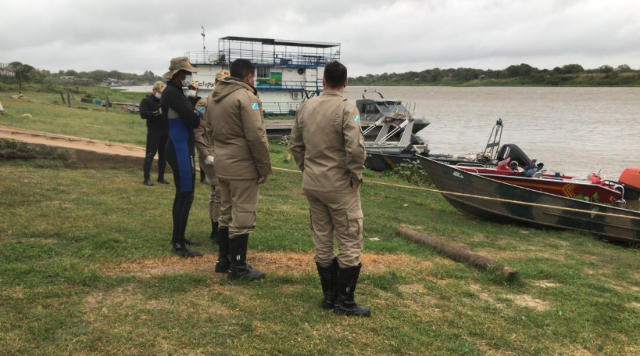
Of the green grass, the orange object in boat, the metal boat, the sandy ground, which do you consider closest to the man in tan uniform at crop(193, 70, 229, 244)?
the green grass

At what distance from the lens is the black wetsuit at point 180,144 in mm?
4805

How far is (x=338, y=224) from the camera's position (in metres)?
3.87

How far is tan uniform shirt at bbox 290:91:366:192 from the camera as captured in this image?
369cm

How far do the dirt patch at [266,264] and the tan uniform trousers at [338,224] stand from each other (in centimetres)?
100

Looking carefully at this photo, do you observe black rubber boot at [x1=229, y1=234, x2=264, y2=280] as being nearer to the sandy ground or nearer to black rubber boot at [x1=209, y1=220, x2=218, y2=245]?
black rubber boot at [x1=209, y1=220, x2=218, y2=245]

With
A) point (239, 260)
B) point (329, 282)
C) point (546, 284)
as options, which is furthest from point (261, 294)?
point (546, 284)

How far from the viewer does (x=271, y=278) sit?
4.65 metres

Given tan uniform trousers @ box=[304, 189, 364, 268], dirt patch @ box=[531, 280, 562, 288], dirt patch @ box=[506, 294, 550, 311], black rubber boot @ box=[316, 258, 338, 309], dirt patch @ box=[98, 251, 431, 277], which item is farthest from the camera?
dirt patch @ box=[531, 280, 562, 288]

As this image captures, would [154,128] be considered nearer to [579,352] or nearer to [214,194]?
[214,194]

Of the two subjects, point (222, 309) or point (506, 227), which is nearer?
point (222, 309)

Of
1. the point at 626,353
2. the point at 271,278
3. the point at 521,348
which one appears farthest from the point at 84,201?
the point at 626,353

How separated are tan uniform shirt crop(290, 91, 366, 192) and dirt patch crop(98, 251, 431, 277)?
144 cm

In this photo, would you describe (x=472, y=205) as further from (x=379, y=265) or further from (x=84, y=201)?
(x=84, y=201)

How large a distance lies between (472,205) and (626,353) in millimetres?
5950
